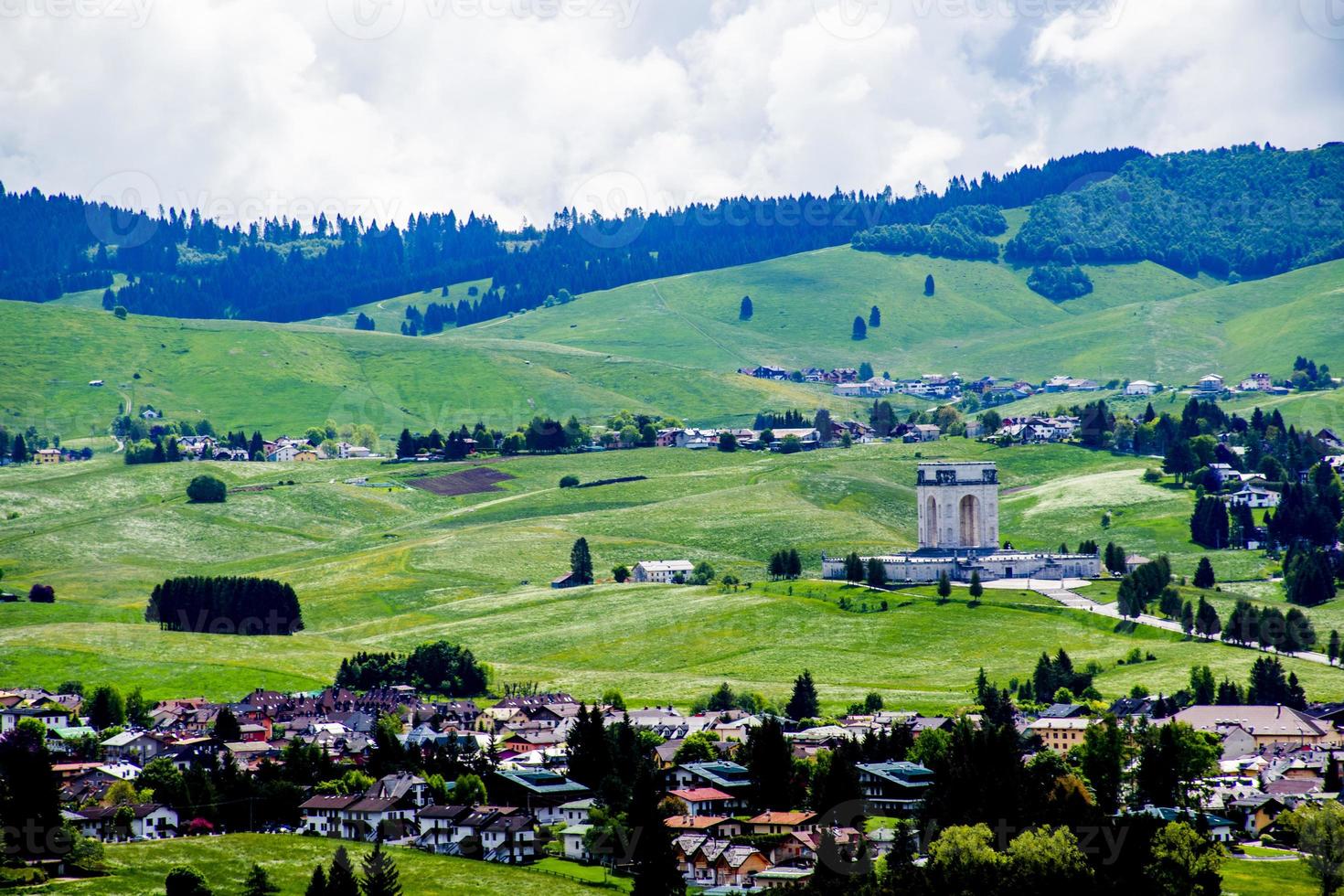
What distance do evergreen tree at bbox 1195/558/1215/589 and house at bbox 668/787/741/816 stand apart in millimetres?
75631

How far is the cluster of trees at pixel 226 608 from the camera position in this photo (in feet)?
504

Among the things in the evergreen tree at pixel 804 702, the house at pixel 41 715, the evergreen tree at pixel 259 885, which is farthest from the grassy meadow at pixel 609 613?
the evergreen tree at pixel 259 885

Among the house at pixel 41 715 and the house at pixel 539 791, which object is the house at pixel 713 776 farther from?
the house at pixel 41 715

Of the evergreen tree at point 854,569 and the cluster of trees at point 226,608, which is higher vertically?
the evergreen tree at point 854,569

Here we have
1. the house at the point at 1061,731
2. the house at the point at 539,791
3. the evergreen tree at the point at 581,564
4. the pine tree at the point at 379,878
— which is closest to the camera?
the pine tree at the point at 379,878

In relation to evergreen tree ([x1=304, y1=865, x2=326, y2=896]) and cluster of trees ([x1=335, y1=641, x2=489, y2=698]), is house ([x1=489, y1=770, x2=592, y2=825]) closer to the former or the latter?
evergreen tree ([x1=304, y1=865, x2=326, y2=896])

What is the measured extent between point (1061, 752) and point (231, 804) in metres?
41.5

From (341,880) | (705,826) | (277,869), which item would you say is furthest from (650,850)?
(277,869)

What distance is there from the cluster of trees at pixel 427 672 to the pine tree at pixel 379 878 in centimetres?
5738

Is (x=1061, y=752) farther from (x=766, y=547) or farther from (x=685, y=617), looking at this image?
(x=766, y=547)

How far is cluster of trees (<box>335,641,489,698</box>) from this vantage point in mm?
129750

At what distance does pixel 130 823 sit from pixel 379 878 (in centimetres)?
2037

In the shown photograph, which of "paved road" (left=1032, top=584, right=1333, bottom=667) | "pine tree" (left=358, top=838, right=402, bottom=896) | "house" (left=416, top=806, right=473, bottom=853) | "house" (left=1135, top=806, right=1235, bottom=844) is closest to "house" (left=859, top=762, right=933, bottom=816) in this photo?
"house" (left=1135, top=806, right=1235, bottom=844)

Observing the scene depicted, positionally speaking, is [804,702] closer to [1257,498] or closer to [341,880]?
[341,880]
